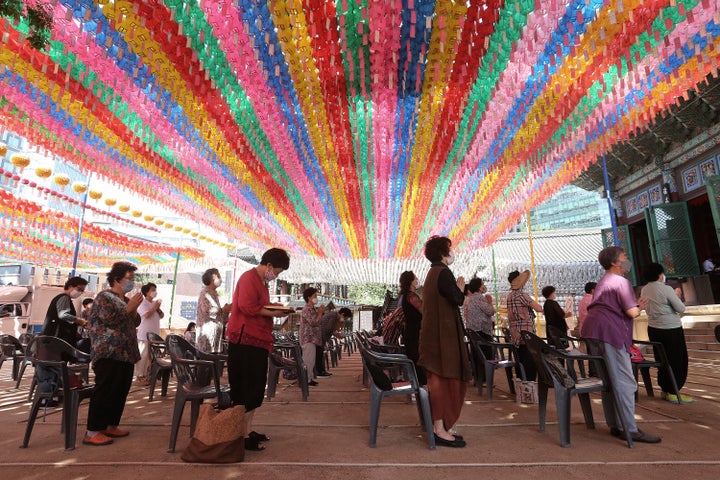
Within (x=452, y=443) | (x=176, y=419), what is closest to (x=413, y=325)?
(x=452, y=443)

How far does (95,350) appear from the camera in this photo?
3.08m

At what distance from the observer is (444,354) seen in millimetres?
2928

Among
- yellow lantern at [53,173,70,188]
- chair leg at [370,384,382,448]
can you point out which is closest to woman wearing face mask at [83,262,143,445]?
chair leg at [370,384,382,448]

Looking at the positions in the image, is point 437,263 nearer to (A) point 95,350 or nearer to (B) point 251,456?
(B) point 251,456

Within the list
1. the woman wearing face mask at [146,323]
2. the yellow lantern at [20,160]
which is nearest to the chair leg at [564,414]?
the woman wearing face mask at [146,323]

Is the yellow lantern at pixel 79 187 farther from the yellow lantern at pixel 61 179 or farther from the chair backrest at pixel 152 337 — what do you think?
the chair backrest at pixel 152 337

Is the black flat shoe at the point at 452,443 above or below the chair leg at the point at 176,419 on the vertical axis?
below

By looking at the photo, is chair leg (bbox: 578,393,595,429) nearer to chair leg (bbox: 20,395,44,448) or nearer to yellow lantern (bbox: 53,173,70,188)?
chair leg (bbox: 20,395,44,448)

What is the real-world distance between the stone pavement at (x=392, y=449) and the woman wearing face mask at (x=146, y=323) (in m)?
1.62

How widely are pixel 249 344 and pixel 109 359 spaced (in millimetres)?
1106

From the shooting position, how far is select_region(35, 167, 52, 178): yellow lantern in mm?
6450

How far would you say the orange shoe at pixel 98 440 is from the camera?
9.86ft

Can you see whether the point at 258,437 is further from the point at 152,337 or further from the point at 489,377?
the point at 152,337

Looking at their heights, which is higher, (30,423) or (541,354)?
(541,354)
